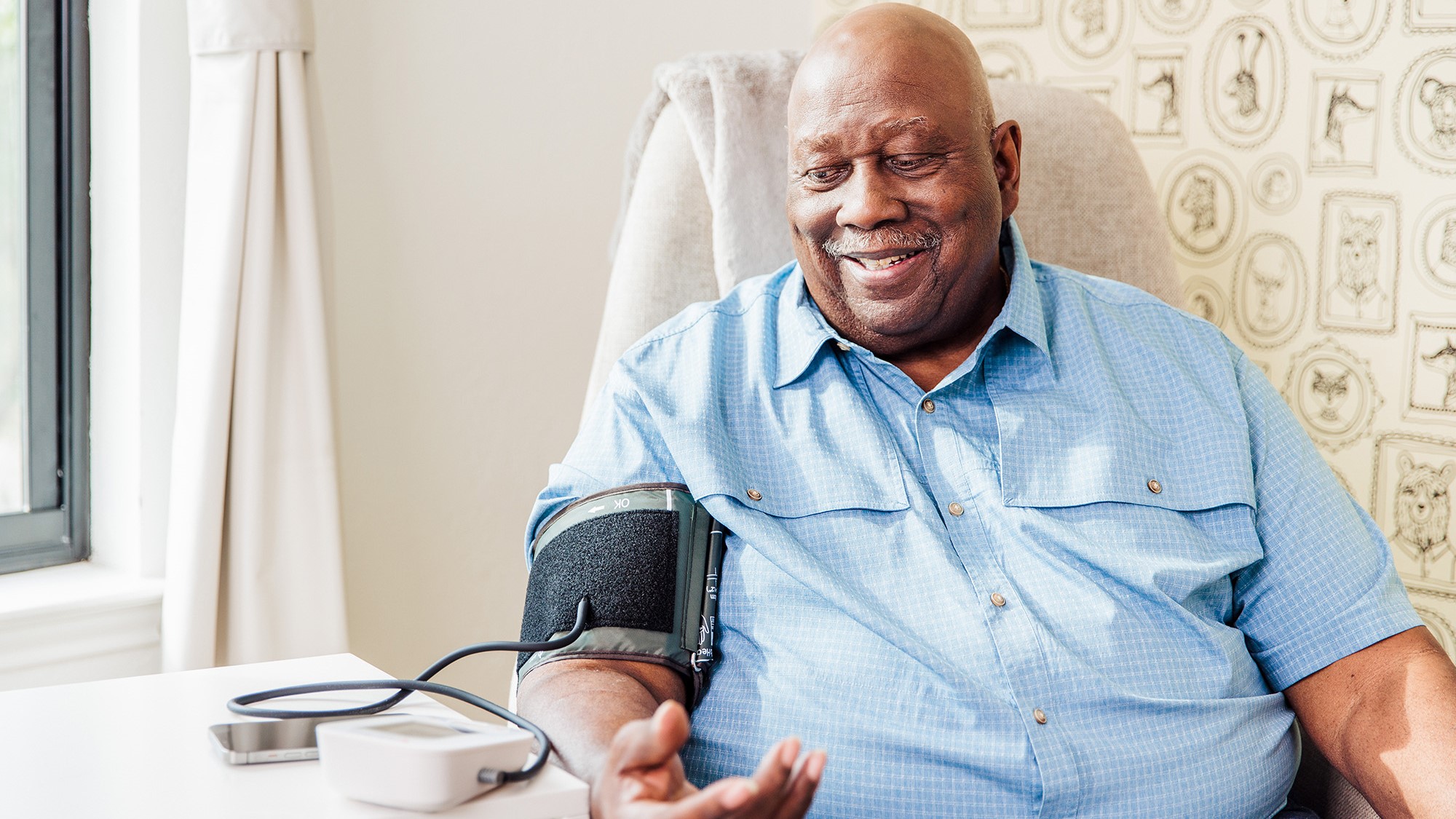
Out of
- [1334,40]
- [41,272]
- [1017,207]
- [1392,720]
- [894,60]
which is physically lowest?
[1392,720]

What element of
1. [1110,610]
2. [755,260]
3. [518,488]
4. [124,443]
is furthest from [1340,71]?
[124,443]

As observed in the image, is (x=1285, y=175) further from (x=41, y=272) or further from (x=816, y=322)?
(x=41, y=272)

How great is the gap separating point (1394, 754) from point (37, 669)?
146 cm

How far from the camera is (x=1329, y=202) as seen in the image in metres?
1.63

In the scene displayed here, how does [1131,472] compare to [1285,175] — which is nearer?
[1131,472]

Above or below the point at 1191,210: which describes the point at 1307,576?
below

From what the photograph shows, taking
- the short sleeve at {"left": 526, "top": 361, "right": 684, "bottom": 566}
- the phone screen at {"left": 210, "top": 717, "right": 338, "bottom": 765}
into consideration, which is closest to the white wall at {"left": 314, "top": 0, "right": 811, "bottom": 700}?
the short sleeve at {"left": 526, "top": 361, "right": 684, "bottom": 566}

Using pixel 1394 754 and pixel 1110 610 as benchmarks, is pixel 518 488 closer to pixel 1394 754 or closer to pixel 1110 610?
pixel 1110 610

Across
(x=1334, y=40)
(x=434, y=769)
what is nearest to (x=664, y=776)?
(x=434, y=769)

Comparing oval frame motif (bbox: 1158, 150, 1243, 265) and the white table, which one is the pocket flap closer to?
the white table

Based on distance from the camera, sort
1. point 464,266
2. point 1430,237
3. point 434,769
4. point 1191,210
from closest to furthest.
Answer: point 434,769 → point 1430,237 → point 1191,210 → point 464,266

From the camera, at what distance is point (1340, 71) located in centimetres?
160

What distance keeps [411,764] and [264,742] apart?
122mm

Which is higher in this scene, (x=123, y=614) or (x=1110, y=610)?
(x=1110, y=610)
